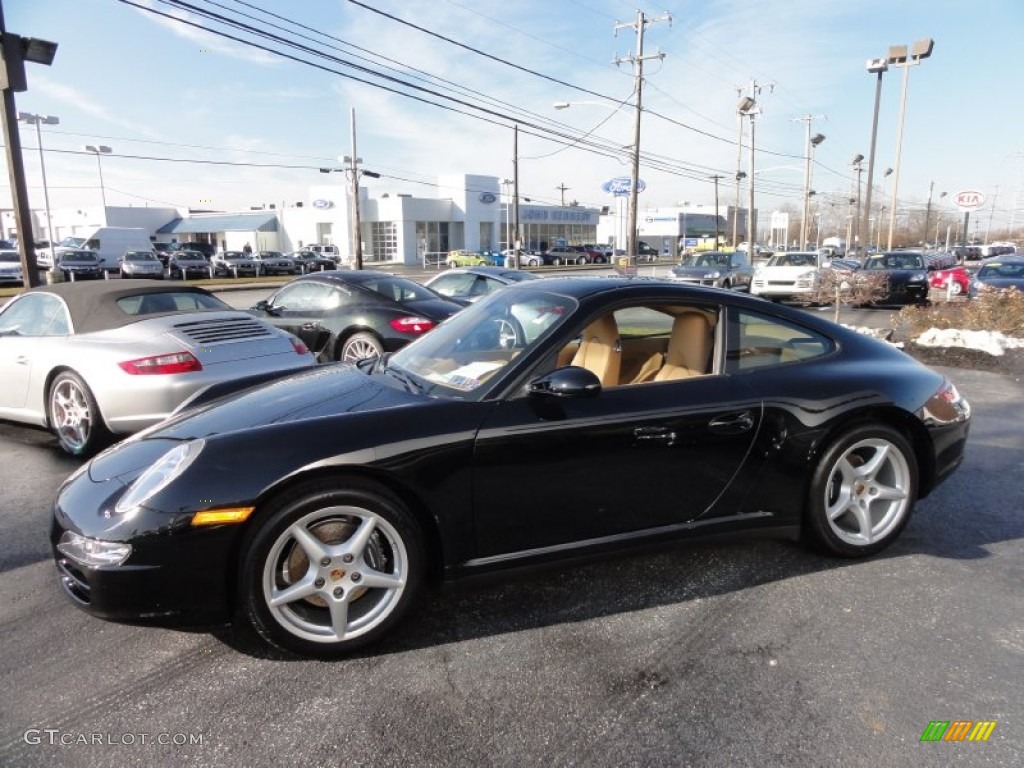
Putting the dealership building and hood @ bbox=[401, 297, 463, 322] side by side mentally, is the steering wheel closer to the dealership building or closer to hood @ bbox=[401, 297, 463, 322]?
hood @ bbox=[401, 297, 463, 322]

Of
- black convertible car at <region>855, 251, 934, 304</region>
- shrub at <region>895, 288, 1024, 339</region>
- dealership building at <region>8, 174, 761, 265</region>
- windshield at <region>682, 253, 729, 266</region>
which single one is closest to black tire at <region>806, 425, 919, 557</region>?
shrub at <region>895, 288, 1024, 339</region>

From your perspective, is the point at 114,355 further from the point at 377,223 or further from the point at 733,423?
the point at 377,223

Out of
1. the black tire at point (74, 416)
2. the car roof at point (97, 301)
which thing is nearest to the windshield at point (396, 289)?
the car roof at point (97, 301)

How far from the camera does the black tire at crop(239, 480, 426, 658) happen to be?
8.04 ft

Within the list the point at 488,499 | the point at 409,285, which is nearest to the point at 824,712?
the point at 488,499

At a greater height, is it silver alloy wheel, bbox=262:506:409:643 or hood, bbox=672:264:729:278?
hood, bbox=672:264:729:278

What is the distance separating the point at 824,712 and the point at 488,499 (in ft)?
4.58

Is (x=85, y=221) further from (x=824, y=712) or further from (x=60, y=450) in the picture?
(x=824, y=712)

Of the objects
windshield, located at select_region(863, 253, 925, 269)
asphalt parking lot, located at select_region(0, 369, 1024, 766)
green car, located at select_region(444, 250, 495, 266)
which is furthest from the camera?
green car, located at select_region(444, 250, 495, 266)

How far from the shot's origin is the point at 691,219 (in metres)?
93.0

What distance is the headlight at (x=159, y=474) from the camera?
96.3 inches

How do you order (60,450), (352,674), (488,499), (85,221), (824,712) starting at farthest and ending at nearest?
(85,221) < (60,450) < (488,499) < (352,674) < (824,712)

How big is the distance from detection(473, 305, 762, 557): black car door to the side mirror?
5 cm

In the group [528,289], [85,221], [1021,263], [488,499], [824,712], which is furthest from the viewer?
[85,221]
